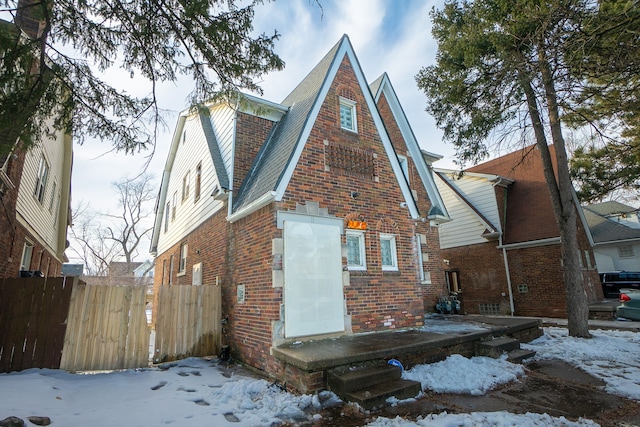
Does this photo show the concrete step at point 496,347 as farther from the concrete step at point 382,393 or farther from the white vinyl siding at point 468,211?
the white vinyl siding at point 468,211

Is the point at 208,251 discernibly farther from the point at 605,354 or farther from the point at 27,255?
the point at 605,354

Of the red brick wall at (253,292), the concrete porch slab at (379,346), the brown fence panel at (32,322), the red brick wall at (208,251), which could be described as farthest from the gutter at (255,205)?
the brown fence panel at (32,322)

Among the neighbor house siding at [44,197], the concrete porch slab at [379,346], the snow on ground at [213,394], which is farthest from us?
the neighbor house siding at [44,197]

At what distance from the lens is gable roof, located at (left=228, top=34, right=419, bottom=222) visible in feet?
23.3

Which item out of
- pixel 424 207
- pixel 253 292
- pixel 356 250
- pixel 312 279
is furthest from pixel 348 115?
pixel 424 207

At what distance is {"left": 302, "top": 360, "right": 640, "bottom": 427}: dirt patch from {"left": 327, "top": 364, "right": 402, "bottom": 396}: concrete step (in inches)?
11.7

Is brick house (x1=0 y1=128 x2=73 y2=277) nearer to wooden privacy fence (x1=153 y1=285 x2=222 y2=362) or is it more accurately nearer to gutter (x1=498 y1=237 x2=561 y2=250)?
wooden privacy fence (x1=153 y1=285 x2=222 y2=362)

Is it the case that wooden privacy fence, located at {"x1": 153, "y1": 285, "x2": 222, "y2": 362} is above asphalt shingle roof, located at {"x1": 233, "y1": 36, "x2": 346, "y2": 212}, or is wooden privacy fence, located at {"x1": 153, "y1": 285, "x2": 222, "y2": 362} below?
below

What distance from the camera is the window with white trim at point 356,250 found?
25.5ft

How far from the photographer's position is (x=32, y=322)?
6.38 meters

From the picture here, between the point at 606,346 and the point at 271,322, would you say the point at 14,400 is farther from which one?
the point at 606,346

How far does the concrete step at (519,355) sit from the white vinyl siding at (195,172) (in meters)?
8.05

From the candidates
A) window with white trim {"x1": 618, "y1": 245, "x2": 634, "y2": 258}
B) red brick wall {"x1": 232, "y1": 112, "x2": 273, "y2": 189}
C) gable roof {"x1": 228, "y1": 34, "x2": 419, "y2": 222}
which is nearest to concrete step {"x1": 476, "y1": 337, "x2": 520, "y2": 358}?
gable roof {"x1": 228, "y1": 34, "x2": 419, "y2": 222}

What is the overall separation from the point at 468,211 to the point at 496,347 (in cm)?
1226
